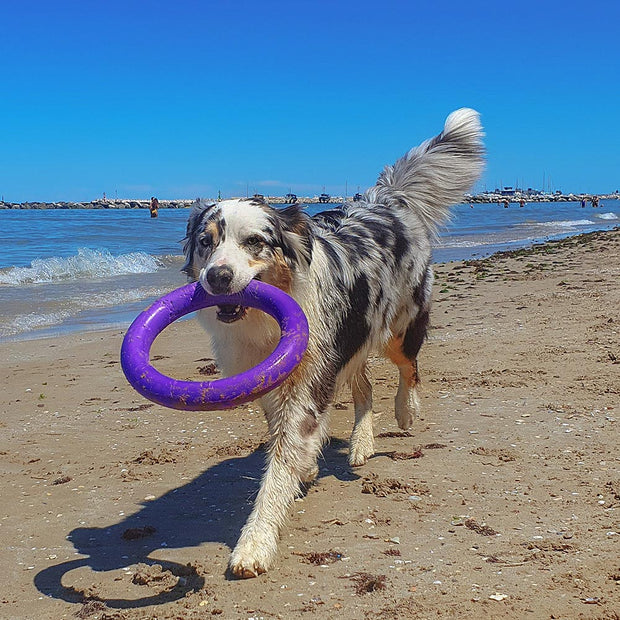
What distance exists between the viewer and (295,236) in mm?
4508

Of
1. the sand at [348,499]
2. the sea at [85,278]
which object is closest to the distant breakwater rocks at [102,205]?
the sea at [85,278]

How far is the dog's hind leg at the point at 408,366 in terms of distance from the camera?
6.09 meters

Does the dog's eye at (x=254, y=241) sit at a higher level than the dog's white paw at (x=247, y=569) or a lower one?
higher

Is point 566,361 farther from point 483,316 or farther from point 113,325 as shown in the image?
point 113,325

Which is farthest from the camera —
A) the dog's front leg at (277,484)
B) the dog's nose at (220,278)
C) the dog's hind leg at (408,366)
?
the dog's hind leg at (408,366)

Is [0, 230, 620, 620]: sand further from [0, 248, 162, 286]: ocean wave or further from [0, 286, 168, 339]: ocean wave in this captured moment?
[0, 248, 162, 286]: ocean wave

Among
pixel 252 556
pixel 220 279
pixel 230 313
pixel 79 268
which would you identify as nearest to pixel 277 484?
pixel 252 556

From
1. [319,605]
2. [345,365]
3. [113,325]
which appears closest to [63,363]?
[113,325]

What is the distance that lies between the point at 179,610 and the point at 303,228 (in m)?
2.22

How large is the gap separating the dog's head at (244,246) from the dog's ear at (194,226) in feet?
0.03

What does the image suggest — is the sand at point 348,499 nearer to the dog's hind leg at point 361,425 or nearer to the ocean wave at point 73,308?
the dog's hind leg at point 361,425

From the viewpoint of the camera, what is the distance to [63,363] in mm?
8844

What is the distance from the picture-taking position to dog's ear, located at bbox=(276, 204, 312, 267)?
4.46 m

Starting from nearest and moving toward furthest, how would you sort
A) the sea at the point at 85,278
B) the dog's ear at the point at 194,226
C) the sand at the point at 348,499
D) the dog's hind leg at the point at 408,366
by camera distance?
the sand at the point at 348,499, the dog's ear at the point at 194,226, the dog's hind leg at the point at 408,366, the sea at the point at 85,278
